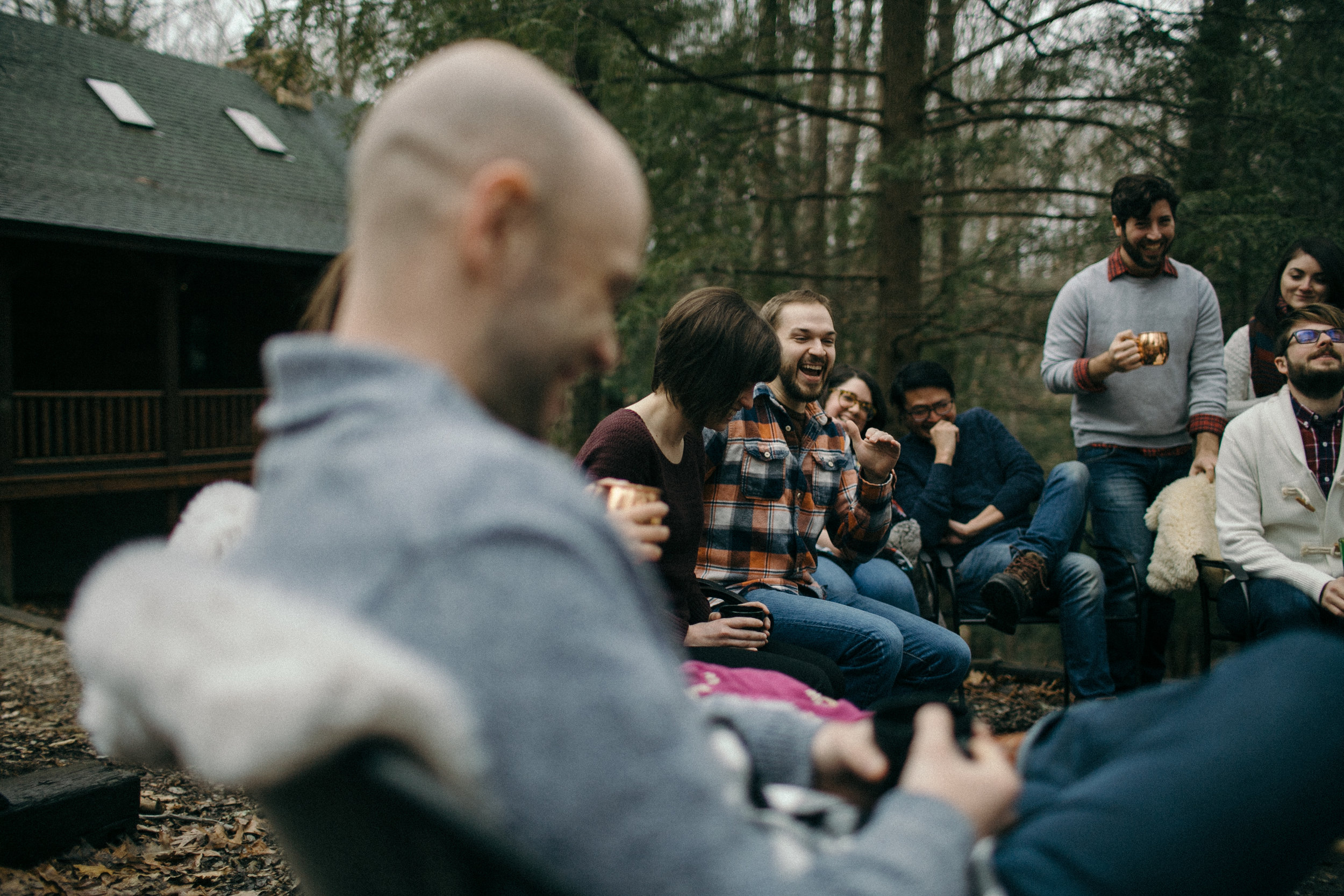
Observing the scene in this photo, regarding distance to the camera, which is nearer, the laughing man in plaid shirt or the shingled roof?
the laughing man in plaid shirt

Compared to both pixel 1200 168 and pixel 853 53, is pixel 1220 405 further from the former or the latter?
pixel 853 53

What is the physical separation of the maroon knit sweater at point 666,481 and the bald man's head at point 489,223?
1699 millimetres

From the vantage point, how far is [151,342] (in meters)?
14.5

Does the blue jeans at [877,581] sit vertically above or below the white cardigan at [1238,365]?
below

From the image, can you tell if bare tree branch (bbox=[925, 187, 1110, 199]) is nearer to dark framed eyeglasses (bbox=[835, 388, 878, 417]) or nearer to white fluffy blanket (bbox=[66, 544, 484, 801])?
dark framed eyeglasses (bbox=[835, 388, 878, 417])

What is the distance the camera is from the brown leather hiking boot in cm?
376

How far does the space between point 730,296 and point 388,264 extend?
205cm

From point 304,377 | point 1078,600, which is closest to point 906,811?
point 304,377

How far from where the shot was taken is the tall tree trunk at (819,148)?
734cm

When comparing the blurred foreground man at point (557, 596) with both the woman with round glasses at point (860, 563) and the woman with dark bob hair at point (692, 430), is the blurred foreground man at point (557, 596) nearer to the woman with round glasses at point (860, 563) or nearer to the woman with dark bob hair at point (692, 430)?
the woman with dark bob hair at point (692, 430)

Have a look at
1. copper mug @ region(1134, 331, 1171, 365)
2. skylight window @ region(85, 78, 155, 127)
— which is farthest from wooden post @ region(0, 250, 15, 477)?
copper mug @ region(1134, 331, 1171, 365)

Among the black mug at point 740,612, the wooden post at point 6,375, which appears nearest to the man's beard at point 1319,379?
the black mug at point 740,612

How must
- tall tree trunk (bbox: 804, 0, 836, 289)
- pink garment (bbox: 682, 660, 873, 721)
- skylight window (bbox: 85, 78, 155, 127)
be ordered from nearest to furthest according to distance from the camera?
pink garment (bbox: 682, 660, 873, 721) < tall tree trunk (bbox: 804, 0, 836, 289) < skylight window (bbox: 85, 78, 155, 127)

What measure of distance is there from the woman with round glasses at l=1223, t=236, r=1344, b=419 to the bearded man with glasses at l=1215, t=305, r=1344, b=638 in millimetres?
337
